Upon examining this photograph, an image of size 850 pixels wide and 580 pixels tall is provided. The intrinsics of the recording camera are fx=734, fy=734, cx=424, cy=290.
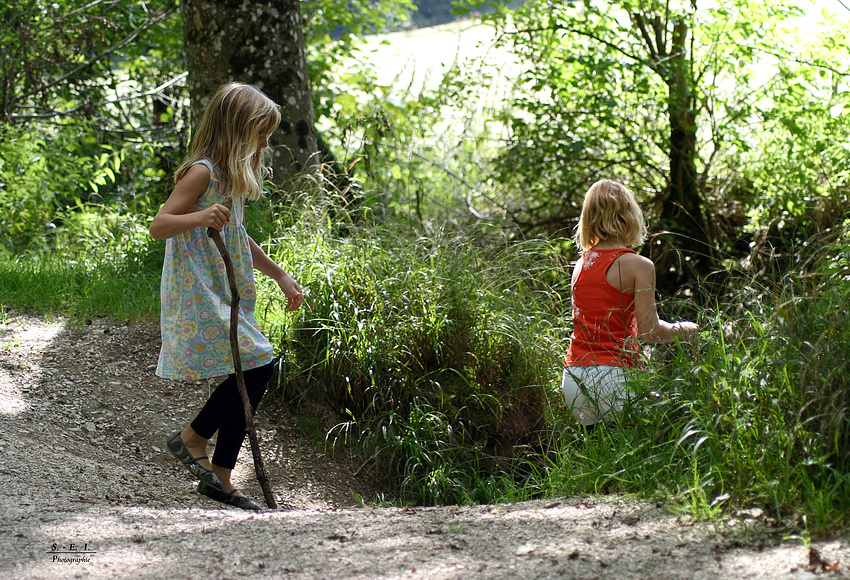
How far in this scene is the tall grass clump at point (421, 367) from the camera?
3740 mm

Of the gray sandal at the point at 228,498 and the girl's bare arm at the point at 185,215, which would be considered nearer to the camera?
the girl's bare arm at the point at 185,215

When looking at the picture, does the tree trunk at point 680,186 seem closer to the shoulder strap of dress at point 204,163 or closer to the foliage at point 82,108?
the shoulder strap of dress at point 204,163

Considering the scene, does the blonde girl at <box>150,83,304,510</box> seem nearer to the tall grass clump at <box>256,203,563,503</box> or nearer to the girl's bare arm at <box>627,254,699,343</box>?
the tall grass clump at <box>256,203,563,503</box>

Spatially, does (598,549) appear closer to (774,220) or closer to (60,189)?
(774,220)

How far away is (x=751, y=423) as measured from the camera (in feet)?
7.84

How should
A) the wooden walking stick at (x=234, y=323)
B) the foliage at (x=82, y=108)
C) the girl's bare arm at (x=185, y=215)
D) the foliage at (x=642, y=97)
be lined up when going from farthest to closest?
the foliage at (x=82, y=108) < the foliage at (x=642, y=97) < the wooden walking stick at (x=234, y=323) < the girl's bare arm at (x=185, y=215)

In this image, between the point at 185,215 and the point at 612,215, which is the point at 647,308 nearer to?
the point at 612,215

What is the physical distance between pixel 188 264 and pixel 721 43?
495 centimetres

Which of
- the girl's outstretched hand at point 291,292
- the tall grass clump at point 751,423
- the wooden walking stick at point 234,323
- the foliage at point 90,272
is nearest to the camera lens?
the tall grass clump at point 751,423

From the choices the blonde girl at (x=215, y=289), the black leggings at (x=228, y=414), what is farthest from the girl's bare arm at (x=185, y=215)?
the black leggings at (x=228, y=414)

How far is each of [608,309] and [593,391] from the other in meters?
0.37

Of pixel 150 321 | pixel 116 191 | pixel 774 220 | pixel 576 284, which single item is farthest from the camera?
pixel 116 191

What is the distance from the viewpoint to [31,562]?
2.05 meters

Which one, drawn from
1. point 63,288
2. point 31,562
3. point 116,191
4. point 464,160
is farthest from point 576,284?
point 116,191
